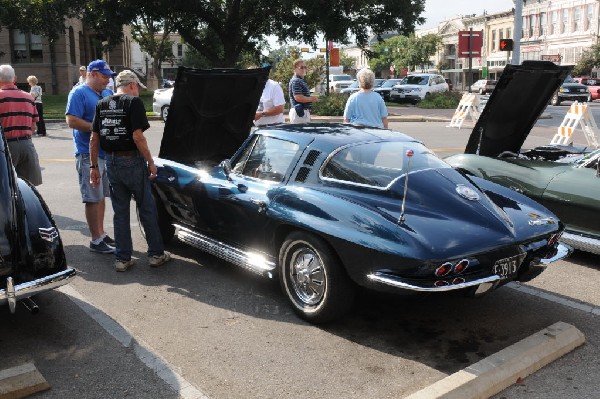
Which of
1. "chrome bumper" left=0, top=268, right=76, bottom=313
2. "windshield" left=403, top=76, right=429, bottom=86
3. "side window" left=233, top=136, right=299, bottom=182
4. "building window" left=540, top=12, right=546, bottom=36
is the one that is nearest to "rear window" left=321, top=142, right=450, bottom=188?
"side window" left=233, top=136, right=299, bottom=182

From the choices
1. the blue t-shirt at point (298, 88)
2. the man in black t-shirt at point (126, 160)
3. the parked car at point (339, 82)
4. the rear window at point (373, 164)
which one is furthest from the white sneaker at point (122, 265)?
the parked car at point (339, 82)

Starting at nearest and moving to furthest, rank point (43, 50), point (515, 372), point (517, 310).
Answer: point (515, 372) < point (517, 310) < point (43, 50)

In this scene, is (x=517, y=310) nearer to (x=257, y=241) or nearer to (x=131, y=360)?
(x=257, y=241)

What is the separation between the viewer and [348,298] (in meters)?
4.29

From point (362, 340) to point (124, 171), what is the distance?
2.71 m

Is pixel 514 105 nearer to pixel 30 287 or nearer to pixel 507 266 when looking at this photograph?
pixel 507 266

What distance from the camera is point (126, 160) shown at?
558 centimetres

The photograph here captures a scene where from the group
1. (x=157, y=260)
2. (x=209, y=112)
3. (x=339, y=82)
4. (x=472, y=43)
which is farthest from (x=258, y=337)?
(x=339, y=82)

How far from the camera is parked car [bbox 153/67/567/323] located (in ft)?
13.0

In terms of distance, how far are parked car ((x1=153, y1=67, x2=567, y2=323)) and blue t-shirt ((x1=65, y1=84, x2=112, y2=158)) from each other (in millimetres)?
919

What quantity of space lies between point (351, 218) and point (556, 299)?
2089 millimetres

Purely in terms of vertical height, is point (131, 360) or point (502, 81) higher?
point (502, 81)

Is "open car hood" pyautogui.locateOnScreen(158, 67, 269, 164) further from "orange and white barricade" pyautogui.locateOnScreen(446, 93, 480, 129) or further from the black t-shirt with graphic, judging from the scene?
"orange and white barricade" pyautogui.locateOnScreen(446, 93, 480, 129)

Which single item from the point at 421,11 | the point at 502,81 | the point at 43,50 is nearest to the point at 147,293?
the point at 502,81
